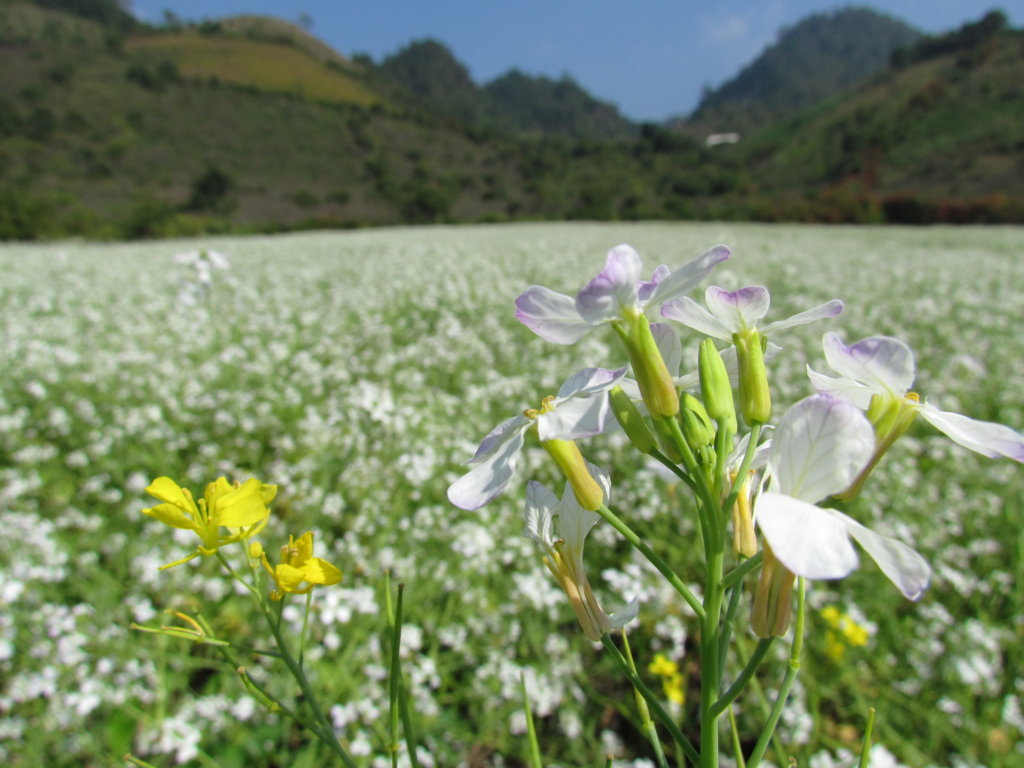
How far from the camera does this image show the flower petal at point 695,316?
0.65m

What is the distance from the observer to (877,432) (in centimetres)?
63

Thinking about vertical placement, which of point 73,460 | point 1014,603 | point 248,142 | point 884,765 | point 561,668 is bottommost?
point 1014,603

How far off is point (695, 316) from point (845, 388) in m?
0.18

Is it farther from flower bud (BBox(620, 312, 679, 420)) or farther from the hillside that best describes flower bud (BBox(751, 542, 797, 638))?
the hillside

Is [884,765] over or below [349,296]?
below

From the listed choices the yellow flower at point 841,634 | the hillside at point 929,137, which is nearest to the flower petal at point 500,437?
the yellow flower at point 841,634

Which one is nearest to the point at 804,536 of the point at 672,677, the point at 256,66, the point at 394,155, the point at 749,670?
the point at 749,670

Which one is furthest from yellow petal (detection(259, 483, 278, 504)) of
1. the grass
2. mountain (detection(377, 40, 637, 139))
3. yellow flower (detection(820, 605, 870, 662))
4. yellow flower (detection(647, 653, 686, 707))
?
mountain (detection(377, 40, 637, 139))

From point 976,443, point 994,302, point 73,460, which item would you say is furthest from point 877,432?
point 994,302

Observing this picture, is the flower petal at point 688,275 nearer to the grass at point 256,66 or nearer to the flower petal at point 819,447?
the flower petal at point 819,447

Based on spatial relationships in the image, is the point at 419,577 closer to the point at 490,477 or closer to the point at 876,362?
the point at 490,477

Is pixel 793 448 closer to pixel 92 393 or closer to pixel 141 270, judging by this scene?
pixel 92 393

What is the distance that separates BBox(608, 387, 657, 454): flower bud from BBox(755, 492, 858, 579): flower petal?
0.64 ft

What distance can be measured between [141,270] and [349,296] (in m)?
5.21
